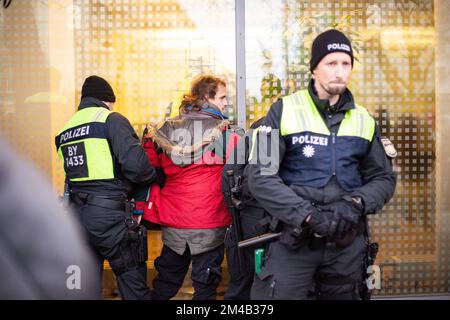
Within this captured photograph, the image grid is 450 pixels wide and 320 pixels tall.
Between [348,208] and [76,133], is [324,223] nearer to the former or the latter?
[348,208]

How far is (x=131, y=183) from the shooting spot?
4.31 m

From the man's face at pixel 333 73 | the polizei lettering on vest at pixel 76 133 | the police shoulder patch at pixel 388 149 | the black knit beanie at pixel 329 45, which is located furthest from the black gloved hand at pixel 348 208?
the polizei lettering on vest at pixel 76 133

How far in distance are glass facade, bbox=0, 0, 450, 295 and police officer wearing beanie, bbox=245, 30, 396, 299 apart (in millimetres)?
1866

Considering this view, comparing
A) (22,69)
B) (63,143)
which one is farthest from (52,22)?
(63,143)

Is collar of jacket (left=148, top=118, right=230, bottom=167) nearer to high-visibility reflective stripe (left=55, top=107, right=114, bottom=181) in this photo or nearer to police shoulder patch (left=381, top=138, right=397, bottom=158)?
high-visibility reflective stripe (left=55, top=107, right=114, bottom=181)

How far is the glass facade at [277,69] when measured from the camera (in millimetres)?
5234

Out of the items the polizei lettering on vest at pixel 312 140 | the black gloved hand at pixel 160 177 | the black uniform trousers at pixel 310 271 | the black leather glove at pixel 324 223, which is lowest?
the black uniform trousers at pixel 310 271

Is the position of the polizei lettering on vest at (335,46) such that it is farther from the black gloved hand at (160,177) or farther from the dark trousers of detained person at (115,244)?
the dark trousers of detained person at (115,244)

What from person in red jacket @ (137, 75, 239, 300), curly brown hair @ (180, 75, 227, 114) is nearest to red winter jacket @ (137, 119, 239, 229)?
person in red jacket @ (137, 75, 239, 300)

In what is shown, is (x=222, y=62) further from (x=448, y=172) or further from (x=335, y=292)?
(x=335, y=292)

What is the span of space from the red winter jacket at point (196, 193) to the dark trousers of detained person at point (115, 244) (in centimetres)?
38

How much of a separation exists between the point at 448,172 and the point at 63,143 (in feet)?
11.0

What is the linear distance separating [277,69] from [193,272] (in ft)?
6.48

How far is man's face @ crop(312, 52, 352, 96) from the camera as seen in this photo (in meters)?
3.33
